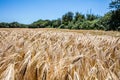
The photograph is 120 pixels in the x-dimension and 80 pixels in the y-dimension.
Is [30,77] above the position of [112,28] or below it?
above

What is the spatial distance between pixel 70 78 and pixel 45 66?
15cm

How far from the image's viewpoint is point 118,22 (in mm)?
42719

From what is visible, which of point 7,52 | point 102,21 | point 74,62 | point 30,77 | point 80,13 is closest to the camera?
point 30,77

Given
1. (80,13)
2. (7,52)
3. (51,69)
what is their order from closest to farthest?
(51,69)
(7,52)
(80,13)

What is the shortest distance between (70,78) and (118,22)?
43.0 m

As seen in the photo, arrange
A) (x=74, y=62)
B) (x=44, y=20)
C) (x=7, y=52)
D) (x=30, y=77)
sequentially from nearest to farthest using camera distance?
(x=30, y=77) < (x=74, y=62) < (x=7, y=52) < (x=44, y=20)

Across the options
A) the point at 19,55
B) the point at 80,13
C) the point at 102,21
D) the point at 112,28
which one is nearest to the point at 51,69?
the point at 19,55

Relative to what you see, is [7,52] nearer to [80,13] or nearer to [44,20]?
[80,13]

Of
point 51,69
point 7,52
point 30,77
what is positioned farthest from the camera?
point 7,52

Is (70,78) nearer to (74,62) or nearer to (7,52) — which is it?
(74,62)

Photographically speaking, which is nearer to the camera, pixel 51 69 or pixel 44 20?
pixel 51 69

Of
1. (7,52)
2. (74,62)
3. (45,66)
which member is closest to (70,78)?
(45,66)

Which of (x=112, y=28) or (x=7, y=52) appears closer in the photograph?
(x=7, y=52)

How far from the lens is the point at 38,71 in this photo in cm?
122
